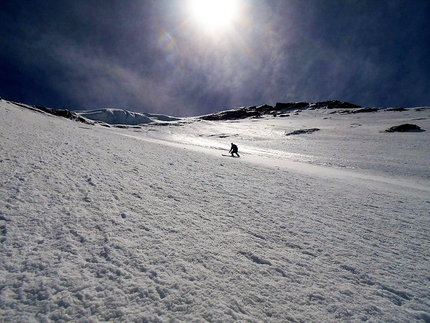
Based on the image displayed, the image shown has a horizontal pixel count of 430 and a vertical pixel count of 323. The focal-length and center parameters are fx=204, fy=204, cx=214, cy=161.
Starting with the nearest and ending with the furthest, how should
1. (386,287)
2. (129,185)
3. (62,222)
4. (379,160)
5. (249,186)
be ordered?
(386,287) → (62,222) → (129,185) → (249,186) → (379,160)

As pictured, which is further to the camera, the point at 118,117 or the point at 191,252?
the point at 118,117

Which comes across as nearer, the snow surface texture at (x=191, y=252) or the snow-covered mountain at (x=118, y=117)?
the snow surface texture at (x=191, y=252)

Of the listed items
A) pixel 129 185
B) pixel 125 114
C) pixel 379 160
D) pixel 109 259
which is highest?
pixel 125 114

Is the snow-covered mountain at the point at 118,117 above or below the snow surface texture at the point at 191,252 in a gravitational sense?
above

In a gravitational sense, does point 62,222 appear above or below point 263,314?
above

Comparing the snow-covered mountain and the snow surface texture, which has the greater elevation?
the snow-covered mountain

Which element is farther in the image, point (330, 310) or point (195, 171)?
point (195, 171)

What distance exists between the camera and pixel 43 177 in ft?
17.5

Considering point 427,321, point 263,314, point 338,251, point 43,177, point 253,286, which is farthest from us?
point 43,177

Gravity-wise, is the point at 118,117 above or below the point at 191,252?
above

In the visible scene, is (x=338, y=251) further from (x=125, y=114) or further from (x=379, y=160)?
(x=125, y=114)

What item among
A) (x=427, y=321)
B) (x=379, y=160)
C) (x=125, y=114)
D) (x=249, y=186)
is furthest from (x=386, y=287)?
(x=125, y=114)

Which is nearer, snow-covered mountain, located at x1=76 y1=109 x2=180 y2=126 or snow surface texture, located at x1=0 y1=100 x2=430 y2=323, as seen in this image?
snow surface texture, located at x1=0 y1=100 x2=430 y2=323

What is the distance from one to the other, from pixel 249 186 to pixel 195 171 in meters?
2.54
